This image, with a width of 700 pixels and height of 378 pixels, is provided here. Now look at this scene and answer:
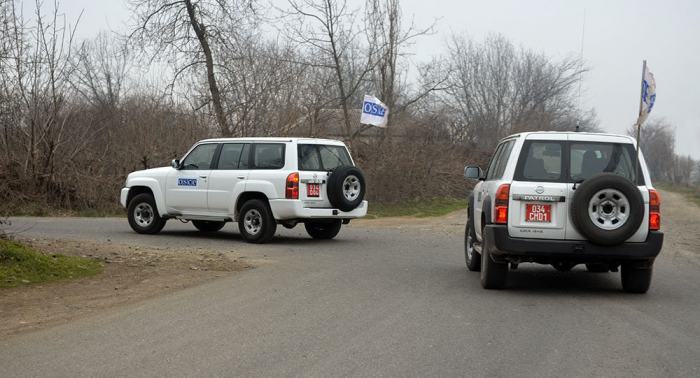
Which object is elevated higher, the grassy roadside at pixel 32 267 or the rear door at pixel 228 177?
the rear door at pixel 228 177

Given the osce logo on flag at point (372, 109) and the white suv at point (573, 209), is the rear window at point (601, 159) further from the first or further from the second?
the osce logo on flag at point (372, 109)

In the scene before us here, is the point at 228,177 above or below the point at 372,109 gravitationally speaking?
below

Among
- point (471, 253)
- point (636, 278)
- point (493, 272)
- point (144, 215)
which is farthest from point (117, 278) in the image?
point (144, 215)

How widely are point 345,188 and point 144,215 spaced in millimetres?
4704

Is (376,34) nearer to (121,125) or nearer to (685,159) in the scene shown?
(121,125)

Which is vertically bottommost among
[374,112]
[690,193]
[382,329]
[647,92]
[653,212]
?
[382,329]

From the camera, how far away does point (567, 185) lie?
29.1 feet

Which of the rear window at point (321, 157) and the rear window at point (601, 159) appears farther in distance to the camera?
the rear window at point (321, 157)

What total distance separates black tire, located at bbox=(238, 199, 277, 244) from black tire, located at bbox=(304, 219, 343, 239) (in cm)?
155

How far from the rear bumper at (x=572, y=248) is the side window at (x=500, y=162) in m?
1.06

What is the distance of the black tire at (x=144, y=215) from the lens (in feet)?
54.1

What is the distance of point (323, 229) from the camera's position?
53.5 feet

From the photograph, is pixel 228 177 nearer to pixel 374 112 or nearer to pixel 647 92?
pixel 647 92

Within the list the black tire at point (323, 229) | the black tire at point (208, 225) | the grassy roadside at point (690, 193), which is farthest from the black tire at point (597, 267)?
the grassy roadside at point (690, 193)
